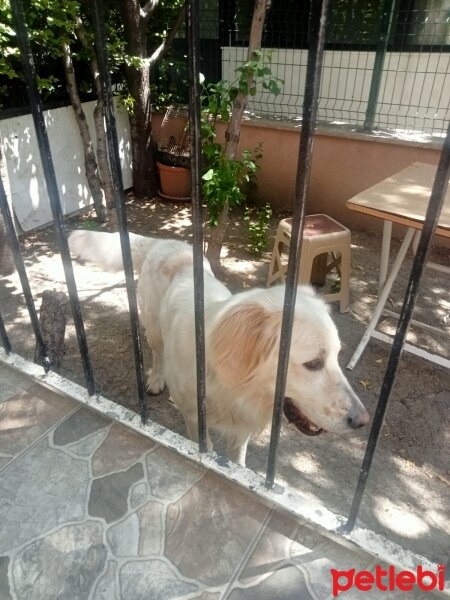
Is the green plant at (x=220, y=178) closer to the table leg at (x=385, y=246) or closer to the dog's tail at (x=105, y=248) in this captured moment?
the dog's tail at (x=105, y=248)

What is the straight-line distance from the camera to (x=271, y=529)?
145 centimetres

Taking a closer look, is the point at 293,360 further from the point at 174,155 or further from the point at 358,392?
the point at 174,155

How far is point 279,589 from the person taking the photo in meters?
1.30

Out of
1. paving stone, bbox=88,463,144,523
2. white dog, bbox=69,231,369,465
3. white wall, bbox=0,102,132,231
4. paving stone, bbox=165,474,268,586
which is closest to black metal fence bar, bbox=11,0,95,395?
paving stone, bbox=88,463,144,523

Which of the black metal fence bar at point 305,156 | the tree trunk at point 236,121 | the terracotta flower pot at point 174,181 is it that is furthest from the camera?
the terracotta flower pot at point 174,181

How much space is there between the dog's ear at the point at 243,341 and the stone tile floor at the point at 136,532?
39 centimetres

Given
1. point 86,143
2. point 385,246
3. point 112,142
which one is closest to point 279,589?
point 112,142

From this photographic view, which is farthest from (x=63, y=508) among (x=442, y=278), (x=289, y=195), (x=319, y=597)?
(x=289, y=195)

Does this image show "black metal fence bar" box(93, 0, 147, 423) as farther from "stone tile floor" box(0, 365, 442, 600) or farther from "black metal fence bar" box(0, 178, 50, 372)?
"black metal fence bar" box(0, 178, 50, 372)

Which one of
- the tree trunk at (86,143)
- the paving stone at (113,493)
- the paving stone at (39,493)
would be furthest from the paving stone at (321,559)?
the tree trunk at (86,143)

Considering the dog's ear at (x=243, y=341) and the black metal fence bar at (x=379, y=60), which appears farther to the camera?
the black metal fence bar at (x=379, y=60)

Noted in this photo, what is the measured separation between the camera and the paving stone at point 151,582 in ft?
4.25

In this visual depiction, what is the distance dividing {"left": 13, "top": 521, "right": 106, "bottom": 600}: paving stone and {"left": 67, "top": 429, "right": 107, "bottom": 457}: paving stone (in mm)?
304

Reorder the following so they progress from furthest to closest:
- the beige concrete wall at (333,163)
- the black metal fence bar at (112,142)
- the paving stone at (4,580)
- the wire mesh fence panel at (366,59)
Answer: the wire mesh fence panel at (366,59) → the beige concrete wall at (333,163) → the paving stone at (4,580) → the black metal fence bar at (112,142)
